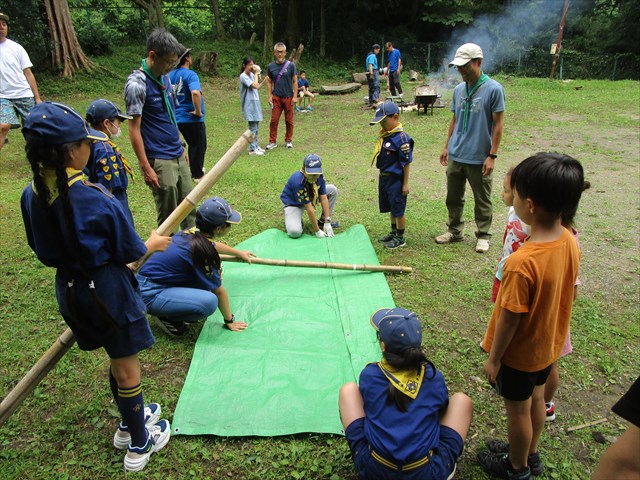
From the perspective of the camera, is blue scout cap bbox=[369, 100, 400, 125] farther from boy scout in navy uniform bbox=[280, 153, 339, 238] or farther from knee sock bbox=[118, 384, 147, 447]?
knee sock bbox=[118, 384, 147, 447]

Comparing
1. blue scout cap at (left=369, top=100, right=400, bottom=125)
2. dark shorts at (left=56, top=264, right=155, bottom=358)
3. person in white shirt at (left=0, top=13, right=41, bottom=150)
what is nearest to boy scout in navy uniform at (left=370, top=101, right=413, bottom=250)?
blue scout cap at (left=369, top=100, right=400, bottom=125)

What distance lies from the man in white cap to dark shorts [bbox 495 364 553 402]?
2.82 meters

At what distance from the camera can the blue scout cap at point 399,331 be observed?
79.7 inches

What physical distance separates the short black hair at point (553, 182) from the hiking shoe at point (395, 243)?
3100mm

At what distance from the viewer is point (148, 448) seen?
8.04ft

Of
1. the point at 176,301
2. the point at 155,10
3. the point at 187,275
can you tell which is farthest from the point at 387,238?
the point at 155,10

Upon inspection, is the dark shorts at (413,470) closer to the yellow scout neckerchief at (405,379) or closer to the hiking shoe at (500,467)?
the yellow scout neckerchief at (405,379)

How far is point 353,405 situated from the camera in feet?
7.31

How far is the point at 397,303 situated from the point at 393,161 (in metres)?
1.61

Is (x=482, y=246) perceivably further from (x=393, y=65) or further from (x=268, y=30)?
(x=268, y=30)

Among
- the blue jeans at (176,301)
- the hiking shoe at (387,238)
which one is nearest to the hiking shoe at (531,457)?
the blue jeans at (176,301)

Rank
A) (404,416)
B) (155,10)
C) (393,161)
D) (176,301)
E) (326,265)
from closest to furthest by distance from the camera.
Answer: (404,416)
(176,301)
(326,265)
(393,161)
(155,10)

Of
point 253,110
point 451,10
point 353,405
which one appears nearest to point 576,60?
point 451,10

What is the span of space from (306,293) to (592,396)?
2.32 meters
